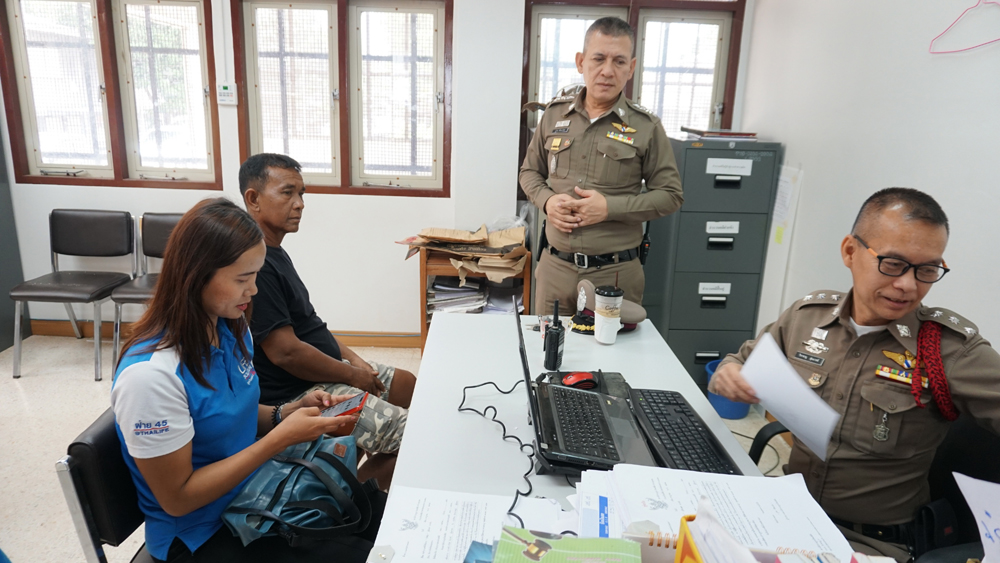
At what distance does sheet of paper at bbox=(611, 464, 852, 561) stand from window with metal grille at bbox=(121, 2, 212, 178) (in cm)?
359

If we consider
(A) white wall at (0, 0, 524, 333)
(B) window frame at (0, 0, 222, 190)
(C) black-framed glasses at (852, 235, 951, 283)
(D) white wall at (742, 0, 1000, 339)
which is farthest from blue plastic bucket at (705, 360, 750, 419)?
(B) window frame at (0, 0, 222, 190)

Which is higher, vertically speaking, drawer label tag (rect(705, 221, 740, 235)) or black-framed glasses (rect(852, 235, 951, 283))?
black-framed glasses (rect(852, 235, 951, 283))

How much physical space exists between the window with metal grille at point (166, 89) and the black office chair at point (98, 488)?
2960 mm

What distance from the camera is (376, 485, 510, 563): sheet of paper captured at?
952 millimetres

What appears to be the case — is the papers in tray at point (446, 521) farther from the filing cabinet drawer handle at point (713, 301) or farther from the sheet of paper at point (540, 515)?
the filing cabinet drawer handle at point (713, 301)

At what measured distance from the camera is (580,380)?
1551 mm

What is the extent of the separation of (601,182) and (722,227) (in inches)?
39.3

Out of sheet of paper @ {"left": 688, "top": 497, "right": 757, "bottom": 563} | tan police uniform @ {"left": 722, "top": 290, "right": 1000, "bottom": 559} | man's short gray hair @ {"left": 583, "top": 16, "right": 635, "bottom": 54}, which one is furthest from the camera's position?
man's short gray hair @ {"left": 583, "top": 16, "right": 635, "bottom": 54}

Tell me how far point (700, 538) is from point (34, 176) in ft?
14.5

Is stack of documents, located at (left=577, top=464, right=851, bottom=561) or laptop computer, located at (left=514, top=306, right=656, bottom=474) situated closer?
stack of documents, located at (left=577, top=464, right=851, bottom=561)

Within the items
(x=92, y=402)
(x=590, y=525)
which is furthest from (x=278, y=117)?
(x=590, y=525)

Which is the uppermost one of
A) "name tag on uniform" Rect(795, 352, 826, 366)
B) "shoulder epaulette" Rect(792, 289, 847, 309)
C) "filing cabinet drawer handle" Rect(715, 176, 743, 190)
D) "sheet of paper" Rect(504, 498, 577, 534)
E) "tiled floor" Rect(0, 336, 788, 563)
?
"filing cabinet drawer handle" Rect(715, 176, 743, 190)

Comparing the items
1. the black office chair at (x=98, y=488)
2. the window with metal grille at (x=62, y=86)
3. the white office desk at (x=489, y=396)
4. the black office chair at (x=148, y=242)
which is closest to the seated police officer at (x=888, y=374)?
the white office desk at (x=489, y=396)

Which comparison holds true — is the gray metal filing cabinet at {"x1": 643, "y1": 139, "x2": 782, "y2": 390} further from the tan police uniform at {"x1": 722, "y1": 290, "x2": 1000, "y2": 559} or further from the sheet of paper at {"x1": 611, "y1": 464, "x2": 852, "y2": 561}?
the sheet of paper at {"x1": 611, "y1": 464, "x2": 852, "y2": 561}
